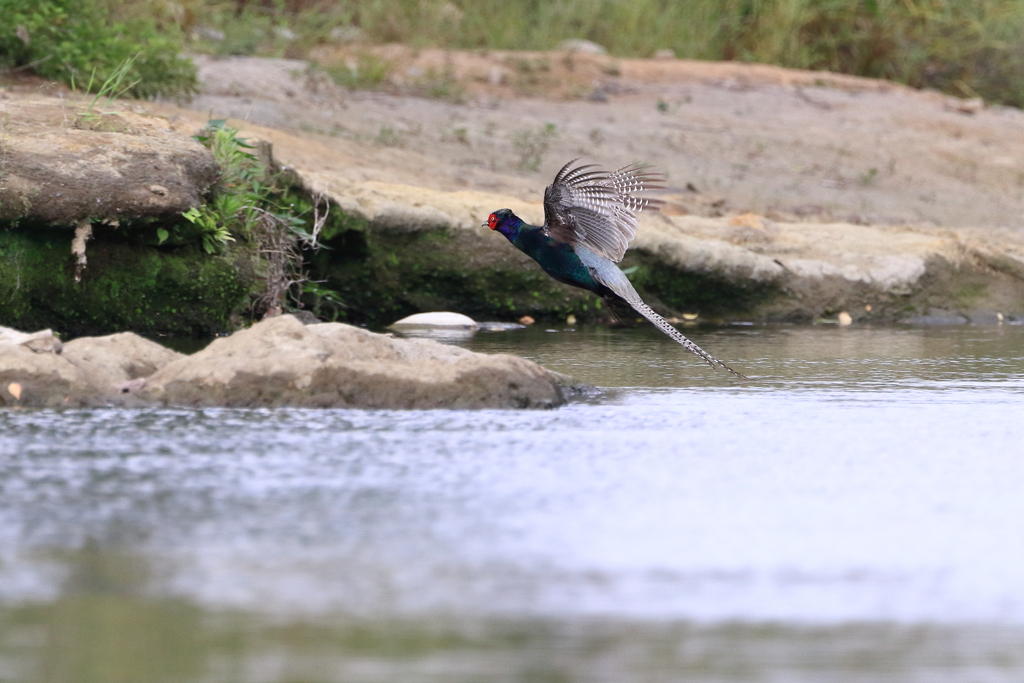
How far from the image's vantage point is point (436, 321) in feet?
25.6

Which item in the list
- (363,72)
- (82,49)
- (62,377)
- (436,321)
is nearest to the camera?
(62,377)

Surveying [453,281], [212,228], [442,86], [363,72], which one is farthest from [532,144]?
[212,228]

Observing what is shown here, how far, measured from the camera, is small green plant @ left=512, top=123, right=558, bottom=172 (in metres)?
10.4

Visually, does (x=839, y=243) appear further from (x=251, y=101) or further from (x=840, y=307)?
(x=251, y=101)

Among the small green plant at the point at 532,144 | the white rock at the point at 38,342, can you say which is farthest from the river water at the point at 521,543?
the small green plant at the point at 532,144

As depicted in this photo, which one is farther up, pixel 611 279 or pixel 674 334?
pixel 611 279

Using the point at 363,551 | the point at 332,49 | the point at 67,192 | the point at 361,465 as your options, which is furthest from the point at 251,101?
the point at 363,551

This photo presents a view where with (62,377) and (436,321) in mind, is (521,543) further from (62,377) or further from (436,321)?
(436,321)

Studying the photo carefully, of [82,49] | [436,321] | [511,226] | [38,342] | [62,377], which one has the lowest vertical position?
[436,321]

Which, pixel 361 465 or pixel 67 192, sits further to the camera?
pixel 67 192

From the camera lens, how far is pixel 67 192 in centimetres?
623

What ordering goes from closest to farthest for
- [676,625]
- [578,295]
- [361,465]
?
[676,625] < [361,465] < [578,295]

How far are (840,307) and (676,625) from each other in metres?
6.04

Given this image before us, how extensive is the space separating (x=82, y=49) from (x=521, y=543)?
22.4 feet
